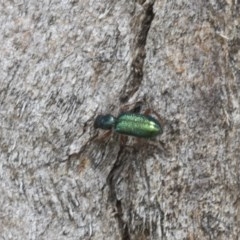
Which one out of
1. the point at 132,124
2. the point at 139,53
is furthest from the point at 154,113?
the point at 139,53

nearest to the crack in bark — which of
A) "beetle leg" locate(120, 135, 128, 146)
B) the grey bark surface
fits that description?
the grey bark surface

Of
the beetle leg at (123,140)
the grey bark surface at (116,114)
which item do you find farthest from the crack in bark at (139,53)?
the beetle leg at (123,140)

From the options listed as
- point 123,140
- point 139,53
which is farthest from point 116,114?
point 139,53

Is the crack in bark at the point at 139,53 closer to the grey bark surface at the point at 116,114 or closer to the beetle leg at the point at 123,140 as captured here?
the grey bark surface at the point at 116,114

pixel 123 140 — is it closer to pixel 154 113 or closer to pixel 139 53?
pixel 154 113

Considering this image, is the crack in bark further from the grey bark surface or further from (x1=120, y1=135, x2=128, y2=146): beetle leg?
(x1=120, y1=135, x2=128, y2=146): beetle leg

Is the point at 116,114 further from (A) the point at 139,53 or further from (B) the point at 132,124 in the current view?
(A) the point at 139,53

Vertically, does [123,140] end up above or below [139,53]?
below
